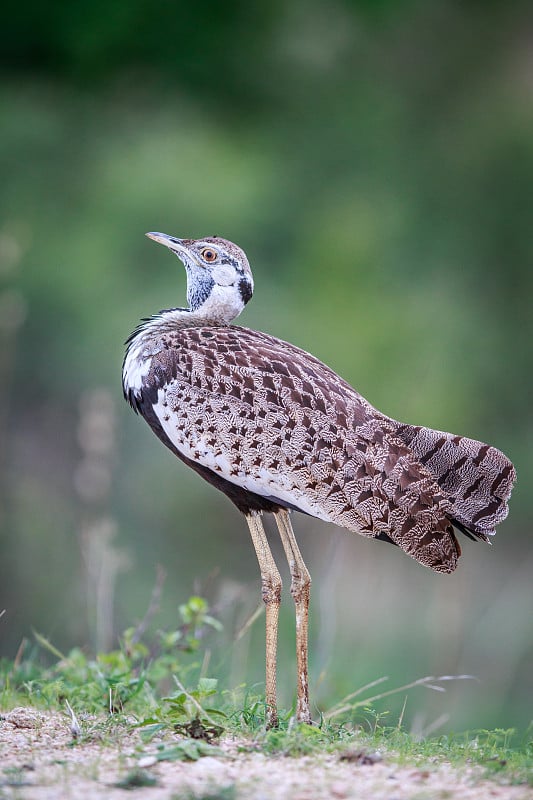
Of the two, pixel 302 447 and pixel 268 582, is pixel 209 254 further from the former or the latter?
pixel 268 582

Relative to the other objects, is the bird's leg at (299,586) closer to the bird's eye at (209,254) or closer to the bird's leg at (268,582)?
the bird's leg at (268,582)

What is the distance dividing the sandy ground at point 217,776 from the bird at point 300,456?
27.5 inches

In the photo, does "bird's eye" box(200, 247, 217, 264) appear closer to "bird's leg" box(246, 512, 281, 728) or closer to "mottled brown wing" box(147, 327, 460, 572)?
"mottled brown wing" box(147, 327, 460, 572)

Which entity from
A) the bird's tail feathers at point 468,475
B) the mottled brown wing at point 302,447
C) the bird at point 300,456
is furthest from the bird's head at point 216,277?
the bird's tail feathers at point 468,475

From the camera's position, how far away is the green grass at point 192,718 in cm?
388

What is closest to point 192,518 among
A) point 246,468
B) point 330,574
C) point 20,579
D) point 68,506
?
point 68,506

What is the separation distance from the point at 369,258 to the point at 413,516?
8627 mm

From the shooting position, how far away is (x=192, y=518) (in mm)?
10688

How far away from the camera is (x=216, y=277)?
5215 mm

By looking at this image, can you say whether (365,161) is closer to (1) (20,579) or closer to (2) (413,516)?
(1) (20,579)

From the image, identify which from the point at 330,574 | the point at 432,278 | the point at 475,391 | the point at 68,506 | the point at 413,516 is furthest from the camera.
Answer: the point at 432,278

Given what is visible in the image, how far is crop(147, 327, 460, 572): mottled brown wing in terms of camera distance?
4.58 m

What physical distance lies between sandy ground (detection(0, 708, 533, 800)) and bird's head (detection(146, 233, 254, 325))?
2.02 metres

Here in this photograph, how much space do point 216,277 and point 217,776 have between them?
2405 mm
